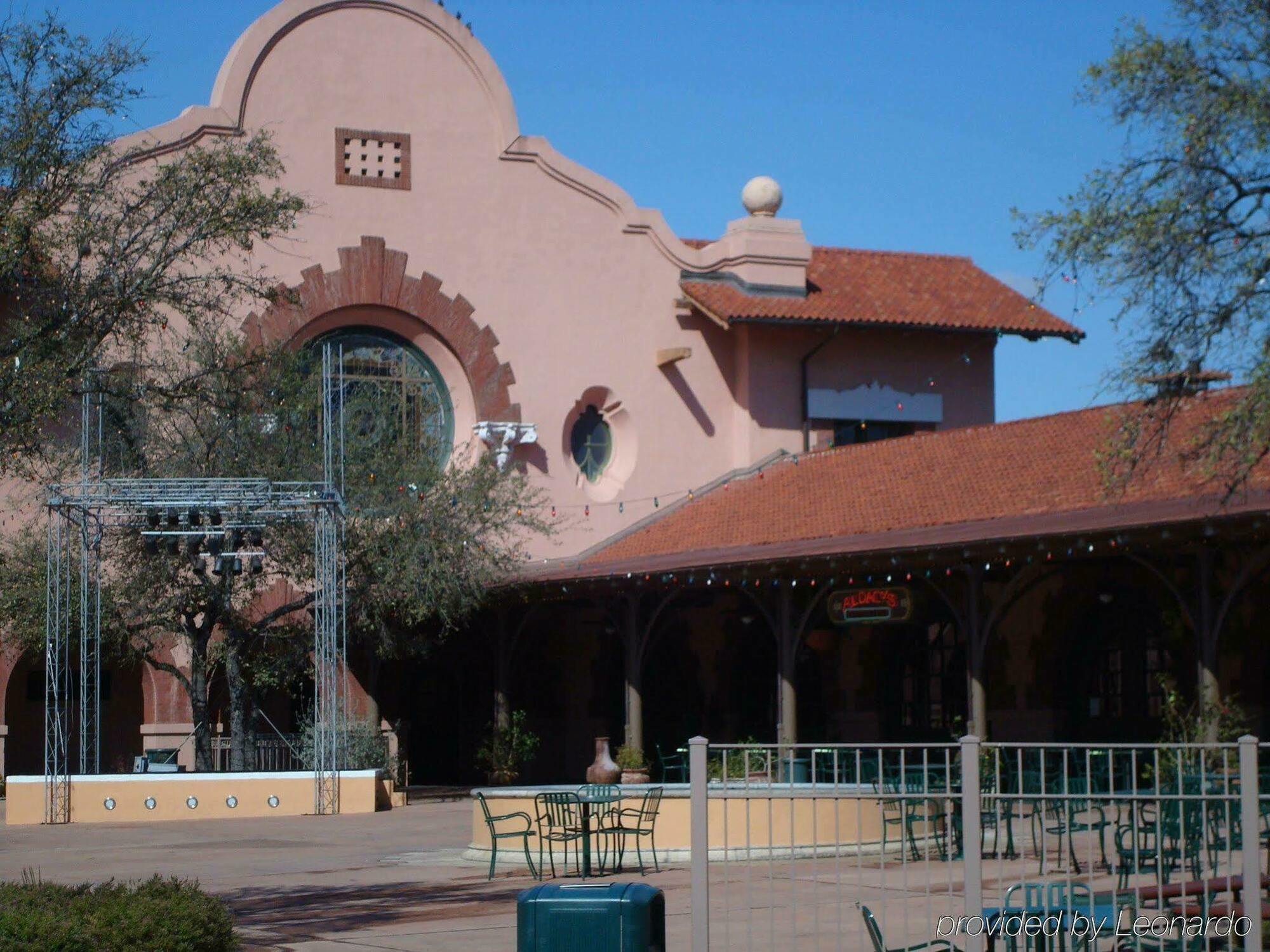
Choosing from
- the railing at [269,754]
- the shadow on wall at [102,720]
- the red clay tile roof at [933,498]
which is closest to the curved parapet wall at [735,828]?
the red clay tile roof at [933,498]

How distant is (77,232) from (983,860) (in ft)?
23.3

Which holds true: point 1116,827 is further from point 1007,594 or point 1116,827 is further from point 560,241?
point 560,241

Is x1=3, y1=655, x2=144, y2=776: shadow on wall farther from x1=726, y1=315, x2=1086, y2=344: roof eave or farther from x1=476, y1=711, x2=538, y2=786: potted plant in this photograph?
x1=726, y1=315, x2=1086, y2=344: roof eave

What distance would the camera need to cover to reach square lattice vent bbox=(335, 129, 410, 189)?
1152 inches

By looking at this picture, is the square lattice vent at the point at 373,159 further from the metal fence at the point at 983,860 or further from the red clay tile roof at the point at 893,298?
the metal fence at the point at 983,860

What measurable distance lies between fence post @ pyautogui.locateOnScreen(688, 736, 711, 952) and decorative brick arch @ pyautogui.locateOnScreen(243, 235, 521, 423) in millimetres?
20367

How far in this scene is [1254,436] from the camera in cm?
1276

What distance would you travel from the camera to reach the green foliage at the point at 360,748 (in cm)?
2495

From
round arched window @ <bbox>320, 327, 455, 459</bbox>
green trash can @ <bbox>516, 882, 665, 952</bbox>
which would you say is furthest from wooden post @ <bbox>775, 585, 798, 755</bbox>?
green trash can @ <bbox>516, 882, 665, 952</bbox>

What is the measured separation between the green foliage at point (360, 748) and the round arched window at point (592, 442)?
662cm

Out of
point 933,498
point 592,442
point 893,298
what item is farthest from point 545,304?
point 933,498

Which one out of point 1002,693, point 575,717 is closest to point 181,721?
point 575,717

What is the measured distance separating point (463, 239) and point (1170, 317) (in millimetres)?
18413

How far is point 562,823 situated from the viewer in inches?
559
